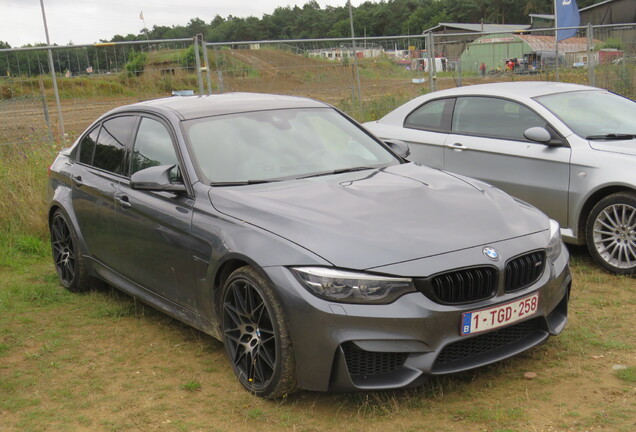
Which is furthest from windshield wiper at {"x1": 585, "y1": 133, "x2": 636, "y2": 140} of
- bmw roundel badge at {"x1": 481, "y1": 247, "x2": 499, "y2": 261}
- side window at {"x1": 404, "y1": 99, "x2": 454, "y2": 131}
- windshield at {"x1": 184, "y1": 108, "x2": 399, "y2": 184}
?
bmw roundel badge at {"x1": 481, "y1": 247, "x2": 499, "y2": 261}

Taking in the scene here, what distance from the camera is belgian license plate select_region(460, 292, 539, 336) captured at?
3.66 metres

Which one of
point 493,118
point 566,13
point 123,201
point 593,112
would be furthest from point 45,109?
point 566,13

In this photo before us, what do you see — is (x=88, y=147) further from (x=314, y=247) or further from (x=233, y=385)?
(x=314, y=247)

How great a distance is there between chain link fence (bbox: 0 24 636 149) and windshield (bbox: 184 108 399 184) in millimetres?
4309

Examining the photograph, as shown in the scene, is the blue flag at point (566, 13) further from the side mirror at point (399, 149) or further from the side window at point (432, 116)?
the side mirror at point (399, 149)

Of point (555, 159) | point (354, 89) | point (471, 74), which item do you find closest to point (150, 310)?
point (555, 159)

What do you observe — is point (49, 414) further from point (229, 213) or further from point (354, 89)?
point (354, 89)

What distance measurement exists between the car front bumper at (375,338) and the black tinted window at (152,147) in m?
1.54

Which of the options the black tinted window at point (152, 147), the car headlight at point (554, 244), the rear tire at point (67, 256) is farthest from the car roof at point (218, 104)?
the car headlight at point (554, 244)

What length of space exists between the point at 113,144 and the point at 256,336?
7.92 feet

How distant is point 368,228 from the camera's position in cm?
385

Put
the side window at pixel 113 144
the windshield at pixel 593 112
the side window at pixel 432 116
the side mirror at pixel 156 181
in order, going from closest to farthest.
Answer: the side mirror at pixel 156 181
the side window at pixel 113 144
the windshield at pixel 593 112
the side window at pixel 432 116

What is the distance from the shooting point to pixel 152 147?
203 inches

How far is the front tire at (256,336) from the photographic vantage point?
3.77 metres
